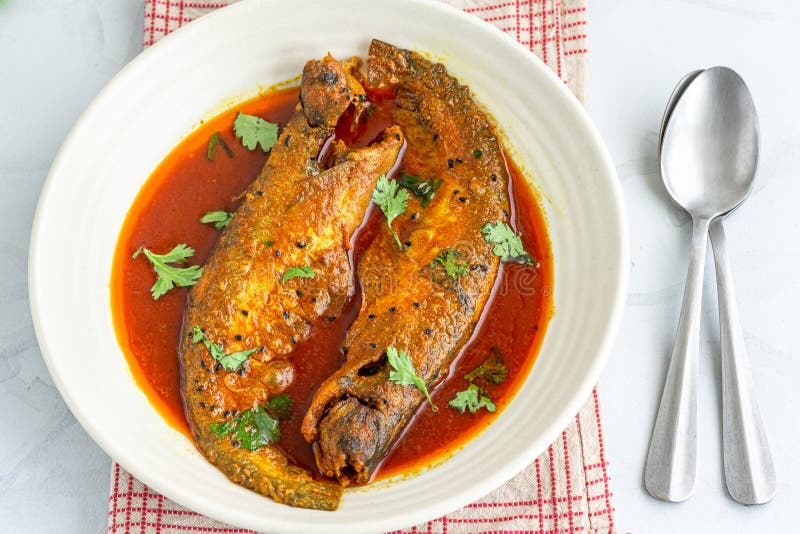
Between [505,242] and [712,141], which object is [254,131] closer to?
[505,242]

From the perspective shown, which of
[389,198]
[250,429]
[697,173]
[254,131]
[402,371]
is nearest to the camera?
[402,371]

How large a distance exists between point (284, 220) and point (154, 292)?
27.7 inches

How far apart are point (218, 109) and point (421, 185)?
1.10m

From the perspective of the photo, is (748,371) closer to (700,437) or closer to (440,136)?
(700,437)

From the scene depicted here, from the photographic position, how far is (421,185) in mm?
3535

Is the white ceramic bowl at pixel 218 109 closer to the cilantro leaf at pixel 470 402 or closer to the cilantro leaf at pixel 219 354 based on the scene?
the cilantro leaf at pixel 470 402

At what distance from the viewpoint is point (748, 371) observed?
362 centimetres

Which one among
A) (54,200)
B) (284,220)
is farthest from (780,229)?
(54,200)

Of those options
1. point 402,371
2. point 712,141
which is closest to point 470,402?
point 402,371

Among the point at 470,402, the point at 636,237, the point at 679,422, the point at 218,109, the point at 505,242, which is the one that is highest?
the point at 218,109

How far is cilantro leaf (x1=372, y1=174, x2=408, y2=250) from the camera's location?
3.46 meters

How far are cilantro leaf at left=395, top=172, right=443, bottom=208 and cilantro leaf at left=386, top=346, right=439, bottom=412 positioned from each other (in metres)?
0.74

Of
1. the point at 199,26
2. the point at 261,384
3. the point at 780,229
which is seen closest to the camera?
the point at 261,384

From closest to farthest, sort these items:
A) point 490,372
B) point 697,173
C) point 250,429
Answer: point 250,429 < point 490,372 < point 697,173
